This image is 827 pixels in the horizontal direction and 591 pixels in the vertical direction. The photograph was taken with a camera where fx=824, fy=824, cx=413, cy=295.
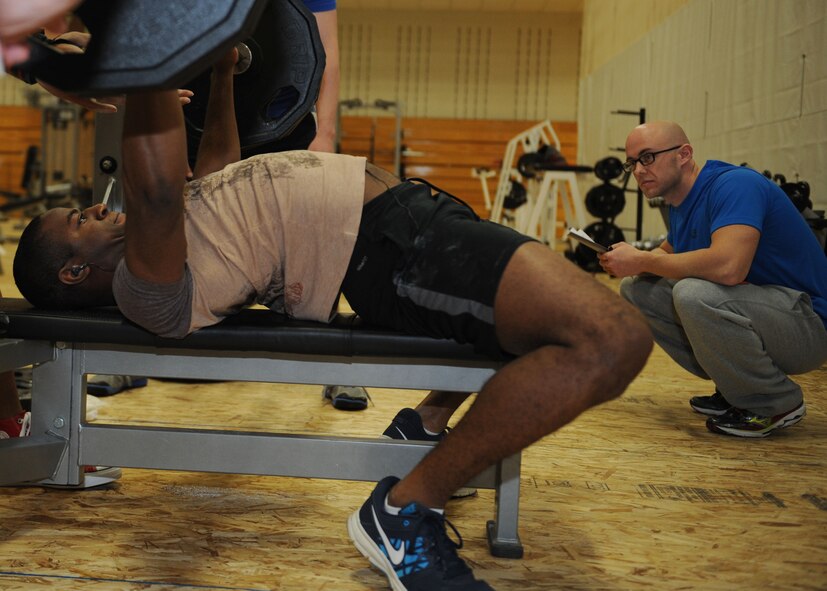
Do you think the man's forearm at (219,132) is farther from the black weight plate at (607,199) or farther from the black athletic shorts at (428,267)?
the black weight plate at (607,199)

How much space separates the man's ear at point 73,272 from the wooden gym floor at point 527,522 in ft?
1.48

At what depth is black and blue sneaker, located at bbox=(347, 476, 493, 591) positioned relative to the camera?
1212 millimetres

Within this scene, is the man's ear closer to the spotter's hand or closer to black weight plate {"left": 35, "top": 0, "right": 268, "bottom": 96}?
black weight plate {"left": 35, "top": 0, "right": 268, "bottom": 96}

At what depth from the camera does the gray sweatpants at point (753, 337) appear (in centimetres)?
225

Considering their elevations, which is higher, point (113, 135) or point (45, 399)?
point (113, 135)

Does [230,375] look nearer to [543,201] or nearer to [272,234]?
[272,234]

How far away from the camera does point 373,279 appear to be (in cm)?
138

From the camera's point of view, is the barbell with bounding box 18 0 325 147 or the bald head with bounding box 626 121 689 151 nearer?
the barbell with bounding box 18 0 325 147

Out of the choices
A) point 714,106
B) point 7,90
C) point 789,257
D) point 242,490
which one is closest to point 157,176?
point 242,490

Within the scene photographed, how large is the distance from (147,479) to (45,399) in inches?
13.2

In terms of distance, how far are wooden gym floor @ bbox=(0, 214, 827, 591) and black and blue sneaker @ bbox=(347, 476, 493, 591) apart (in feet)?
0.27

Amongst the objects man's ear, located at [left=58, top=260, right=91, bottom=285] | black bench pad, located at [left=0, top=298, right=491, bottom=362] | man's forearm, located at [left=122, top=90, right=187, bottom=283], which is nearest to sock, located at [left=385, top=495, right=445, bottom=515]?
black bench pad, located at [left=0, top=298, right=491, bottom=362]

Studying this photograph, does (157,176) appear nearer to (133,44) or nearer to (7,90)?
(133,44)

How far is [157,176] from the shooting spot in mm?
1161
